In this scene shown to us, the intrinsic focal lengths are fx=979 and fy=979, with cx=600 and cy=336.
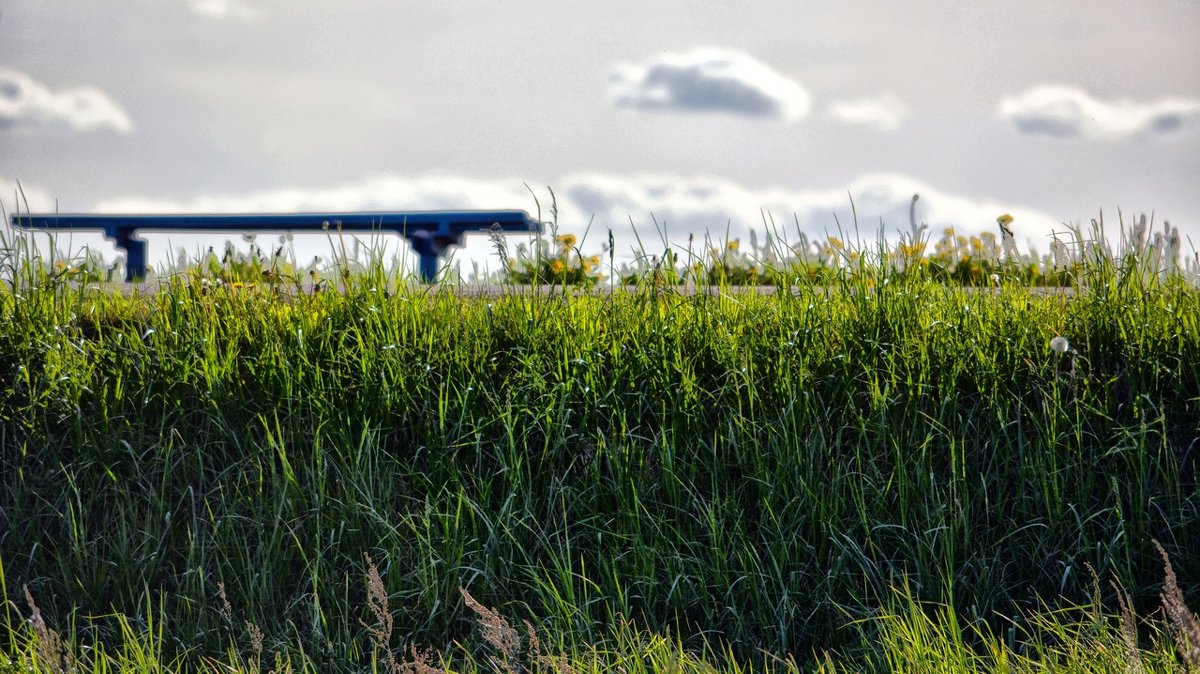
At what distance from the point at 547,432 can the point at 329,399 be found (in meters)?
0.90

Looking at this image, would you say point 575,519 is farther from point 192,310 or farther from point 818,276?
point 192,310

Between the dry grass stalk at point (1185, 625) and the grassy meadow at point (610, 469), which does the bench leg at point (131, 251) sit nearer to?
the grassy meadow at point (610, 469)

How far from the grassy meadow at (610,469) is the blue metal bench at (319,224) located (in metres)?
2.86

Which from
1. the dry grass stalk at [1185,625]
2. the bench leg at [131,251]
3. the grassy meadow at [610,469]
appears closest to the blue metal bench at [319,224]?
the bench leg at [131,251]

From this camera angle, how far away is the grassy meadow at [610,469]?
3309mm

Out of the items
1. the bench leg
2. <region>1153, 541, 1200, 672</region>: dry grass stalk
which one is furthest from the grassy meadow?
the bench leg

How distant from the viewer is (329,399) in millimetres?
3846

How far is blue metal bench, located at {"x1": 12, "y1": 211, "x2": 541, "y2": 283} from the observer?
24.3 ft

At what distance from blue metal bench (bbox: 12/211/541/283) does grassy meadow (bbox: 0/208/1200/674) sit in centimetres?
286

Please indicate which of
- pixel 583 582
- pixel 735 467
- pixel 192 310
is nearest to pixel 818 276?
pixel 735 467

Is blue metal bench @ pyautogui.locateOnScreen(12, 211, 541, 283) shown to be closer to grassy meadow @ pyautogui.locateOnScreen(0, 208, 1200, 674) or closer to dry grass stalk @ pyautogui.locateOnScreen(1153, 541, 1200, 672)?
grassy meadow @ pyautogui.locateOnScreen(0, 208, 1200, 674)

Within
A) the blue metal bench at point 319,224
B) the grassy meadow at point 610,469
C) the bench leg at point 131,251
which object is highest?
the blue metal bench at point 319,224

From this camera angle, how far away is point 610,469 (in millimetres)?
3582

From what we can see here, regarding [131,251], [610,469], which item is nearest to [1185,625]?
[610,469]
